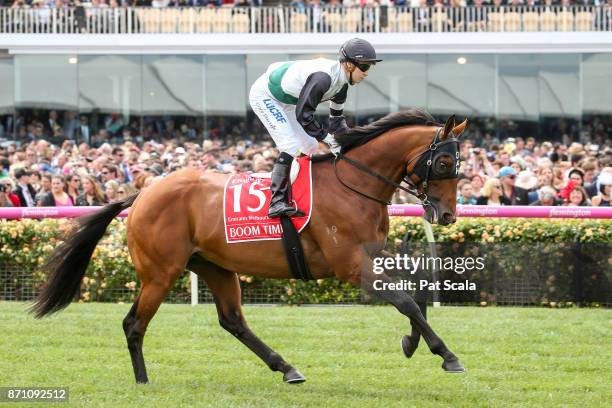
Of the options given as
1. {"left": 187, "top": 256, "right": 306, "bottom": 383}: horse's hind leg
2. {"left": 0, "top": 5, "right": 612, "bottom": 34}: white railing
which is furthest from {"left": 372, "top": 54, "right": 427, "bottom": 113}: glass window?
{"left": 187, "top": 256, "right": 306, "bottom": 383}: horse's hind leg

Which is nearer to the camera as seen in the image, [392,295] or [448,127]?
[392,295]

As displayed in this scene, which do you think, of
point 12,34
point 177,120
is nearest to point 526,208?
point 177,120

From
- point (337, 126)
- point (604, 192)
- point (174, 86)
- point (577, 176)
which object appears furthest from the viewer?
point (174, 86)

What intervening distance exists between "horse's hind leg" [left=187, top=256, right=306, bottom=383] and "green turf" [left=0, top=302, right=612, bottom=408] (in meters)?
0.15

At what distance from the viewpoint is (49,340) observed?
7.99m

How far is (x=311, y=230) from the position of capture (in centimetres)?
645

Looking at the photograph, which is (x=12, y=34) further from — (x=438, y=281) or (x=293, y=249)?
(x=293, y=249)

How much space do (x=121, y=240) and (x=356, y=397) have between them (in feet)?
15.2

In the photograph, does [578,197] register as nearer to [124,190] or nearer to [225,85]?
[124,190]

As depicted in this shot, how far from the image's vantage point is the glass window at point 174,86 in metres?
24.0

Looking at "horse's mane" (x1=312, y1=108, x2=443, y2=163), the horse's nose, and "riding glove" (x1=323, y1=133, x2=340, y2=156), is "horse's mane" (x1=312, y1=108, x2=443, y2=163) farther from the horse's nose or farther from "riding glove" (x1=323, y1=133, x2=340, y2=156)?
the horse's nose

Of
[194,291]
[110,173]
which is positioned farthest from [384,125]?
[110,173]

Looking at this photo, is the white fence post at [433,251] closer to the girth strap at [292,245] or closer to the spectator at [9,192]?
the girth strap at [292,245]

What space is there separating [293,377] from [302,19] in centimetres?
1857
